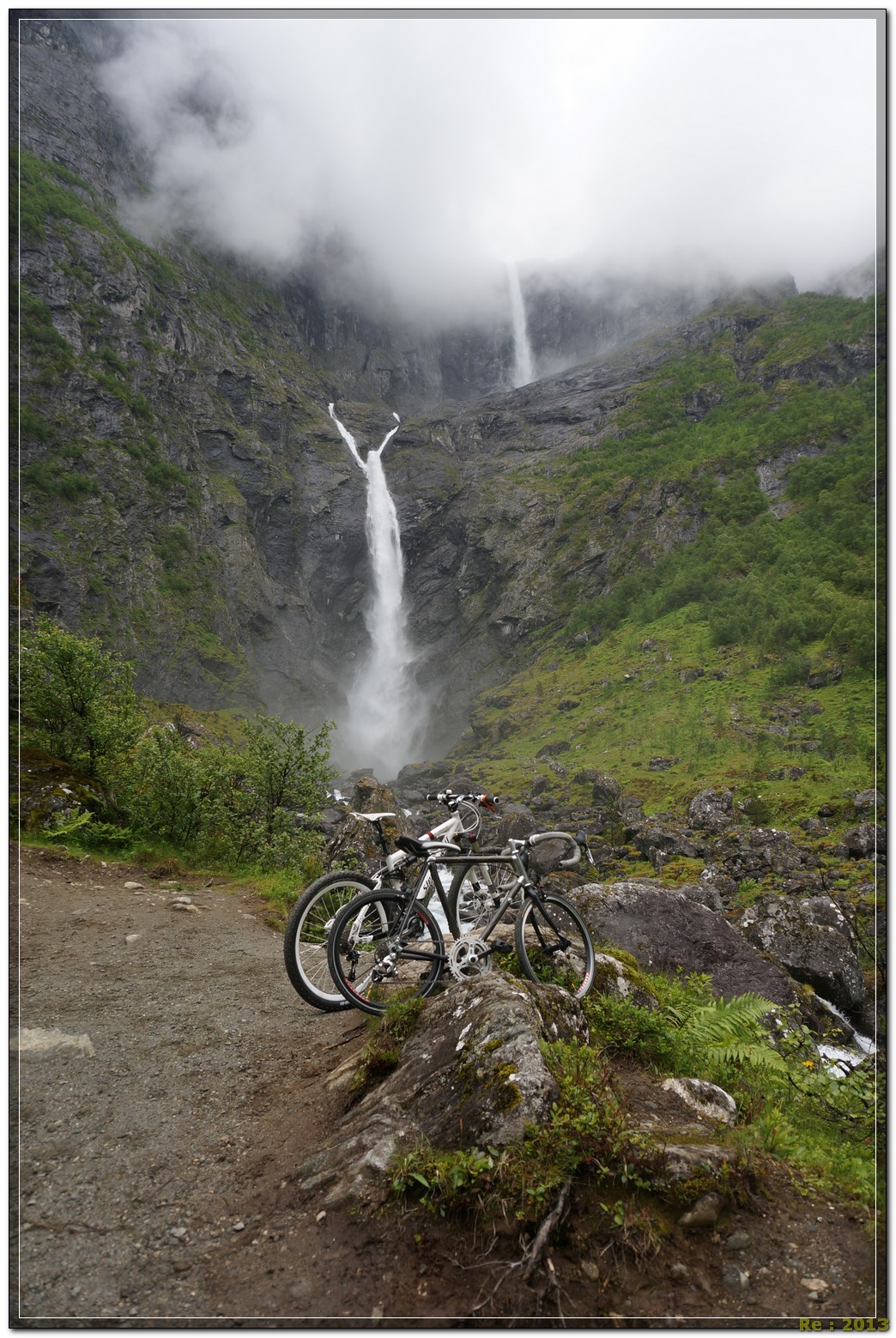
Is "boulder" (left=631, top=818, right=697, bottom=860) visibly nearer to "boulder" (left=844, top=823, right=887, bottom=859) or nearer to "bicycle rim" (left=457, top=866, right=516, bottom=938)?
"boulder" (left=844, top=823, right=887, bottom=859)

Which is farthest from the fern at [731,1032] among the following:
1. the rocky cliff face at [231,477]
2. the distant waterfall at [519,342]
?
the distant waterfall at [519,342]

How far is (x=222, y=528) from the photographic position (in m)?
82.2

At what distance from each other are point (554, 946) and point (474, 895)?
941 mm

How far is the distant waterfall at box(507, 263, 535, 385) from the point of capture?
15500 centimetres

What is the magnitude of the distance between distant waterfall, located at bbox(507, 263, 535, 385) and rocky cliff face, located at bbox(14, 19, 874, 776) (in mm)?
35779

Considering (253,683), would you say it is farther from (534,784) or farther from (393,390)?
(393,390)

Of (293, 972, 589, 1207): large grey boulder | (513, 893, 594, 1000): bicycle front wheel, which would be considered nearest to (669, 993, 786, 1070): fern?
(513, 893, 594, 1000): bicycle front wheel

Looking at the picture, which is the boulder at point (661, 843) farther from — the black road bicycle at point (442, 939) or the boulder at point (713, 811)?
the black road bicycle at point (442, 939)

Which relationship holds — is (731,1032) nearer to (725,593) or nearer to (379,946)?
(379,946)

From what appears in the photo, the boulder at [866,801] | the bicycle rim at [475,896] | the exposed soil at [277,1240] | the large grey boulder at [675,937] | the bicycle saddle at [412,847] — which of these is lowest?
the boulder at [866,801]

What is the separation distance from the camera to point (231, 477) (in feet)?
289

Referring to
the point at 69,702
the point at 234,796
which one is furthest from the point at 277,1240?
the point at 69,702

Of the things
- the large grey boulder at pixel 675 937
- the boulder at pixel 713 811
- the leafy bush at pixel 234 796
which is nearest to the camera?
the large grey boulder at pixel 675 937

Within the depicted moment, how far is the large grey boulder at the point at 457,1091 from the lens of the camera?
3307 mm
